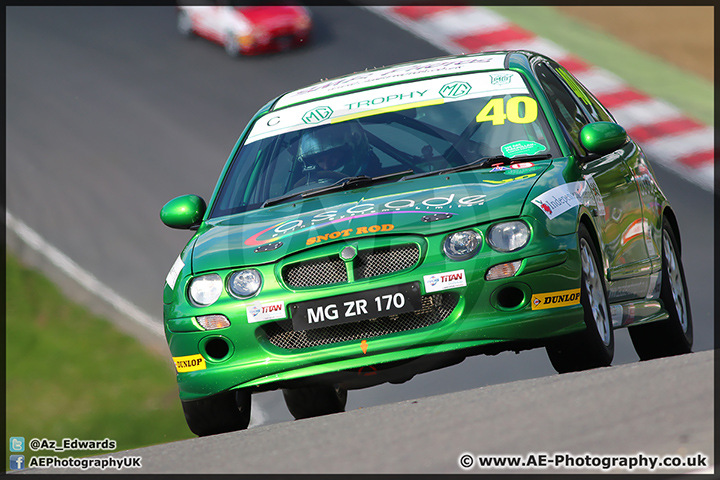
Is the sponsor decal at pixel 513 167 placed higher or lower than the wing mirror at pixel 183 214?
higher

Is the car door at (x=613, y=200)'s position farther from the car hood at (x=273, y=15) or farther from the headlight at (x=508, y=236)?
the car hood at (x=273, y=15)

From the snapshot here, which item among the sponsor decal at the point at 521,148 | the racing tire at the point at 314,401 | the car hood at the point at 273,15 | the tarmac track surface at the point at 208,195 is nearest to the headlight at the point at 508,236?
the tarmac track surface at the point at 208,195

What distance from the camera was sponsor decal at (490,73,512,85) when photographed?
253 inches

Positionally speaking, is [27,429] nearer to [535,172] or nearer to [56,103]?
[535,172]

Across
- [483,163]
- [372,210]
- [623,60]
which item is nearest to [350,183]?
[372,210]

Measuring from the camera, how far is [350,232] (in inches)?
205

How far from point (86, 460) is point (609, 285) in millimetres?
2815

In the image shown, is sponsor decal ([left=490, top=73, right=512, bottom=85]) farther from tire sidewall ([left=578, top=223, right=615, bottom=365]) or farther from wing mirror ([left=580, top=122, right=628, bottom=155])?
tire sidewall ([left=578, top=223, right=615, bottom=365])

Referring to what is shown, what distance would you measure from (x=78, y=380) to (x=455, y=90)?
19.5ft

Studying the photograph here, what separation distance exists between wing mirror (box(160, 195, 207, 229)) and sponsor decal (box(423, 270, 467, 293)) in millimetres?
1813

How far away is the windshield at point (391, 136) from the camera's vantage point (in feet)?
20.0

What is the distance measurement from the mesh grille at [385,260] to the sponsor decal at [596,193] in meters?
1.22

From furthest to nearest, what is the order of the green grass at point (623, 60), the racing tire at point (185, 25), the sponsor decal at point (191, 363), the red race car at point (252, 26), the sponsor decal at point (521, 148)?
the racing tire at point (185, 25) → the red race car at point (252, 26) → the green grass at point (623, 60) → the sponsor decal at point (521, 148) → the sponsor decal at point (191, 363)

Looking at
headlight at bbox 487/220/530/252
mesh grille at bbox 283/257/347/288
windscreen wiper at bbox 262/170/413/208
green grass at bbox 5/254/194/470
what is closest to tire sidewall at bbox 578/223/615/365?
headlight at bbox 487/220/530/252
